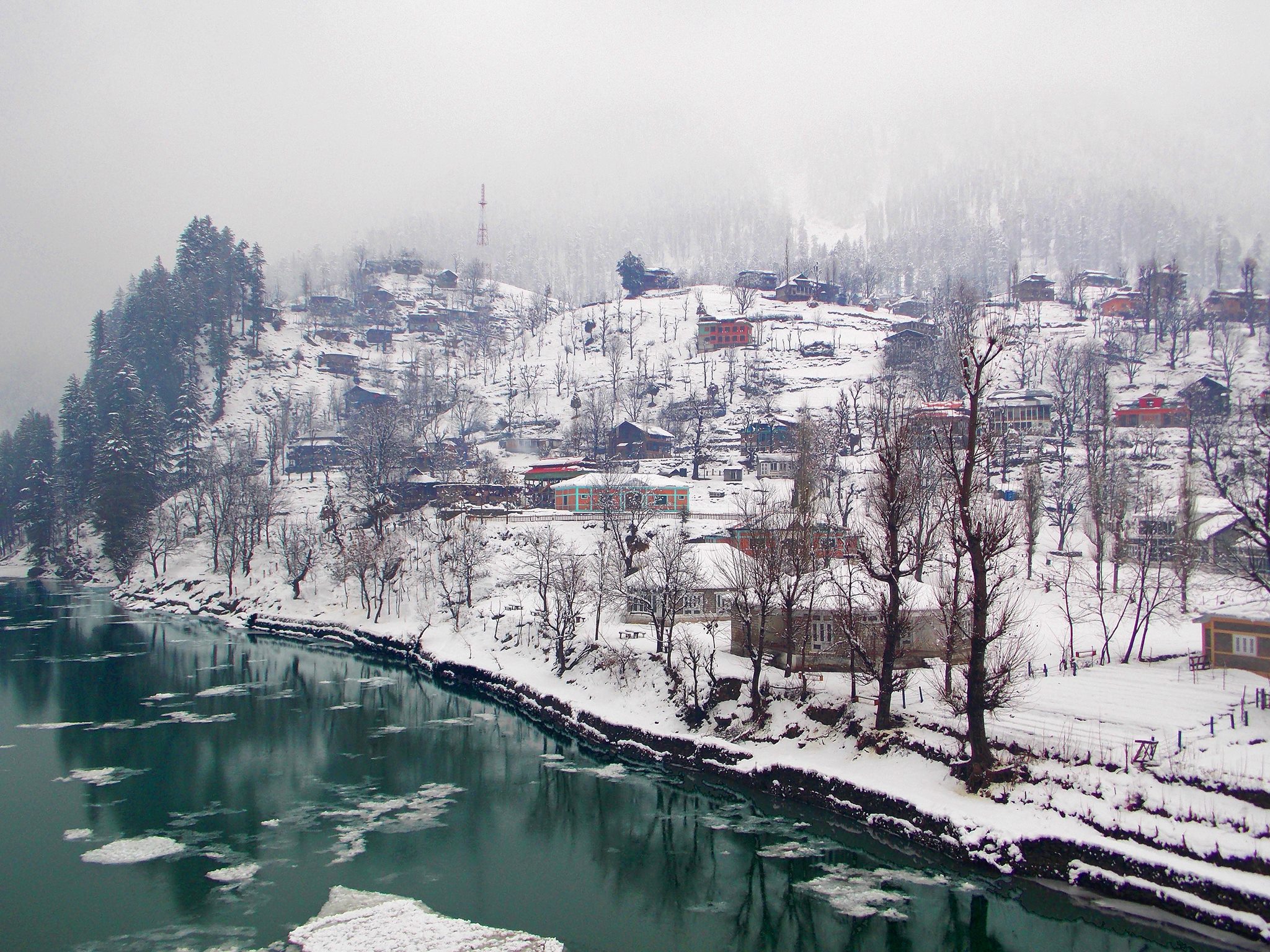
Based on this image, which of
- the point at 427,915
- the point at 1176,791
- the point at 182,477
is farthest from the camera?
the point at 182,477

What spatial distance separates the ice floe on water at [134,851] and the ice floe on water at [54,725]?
12539 mm

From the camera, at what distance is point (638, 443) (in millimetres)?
81625

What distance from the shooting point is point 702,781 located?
24.6 metres

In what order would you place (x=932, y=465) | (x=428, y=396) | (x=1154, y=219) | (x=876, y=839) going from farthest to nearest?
(x=1154, y=219) → (x=428, y=396) → (x=932, y=465) → (x=876, y=839)

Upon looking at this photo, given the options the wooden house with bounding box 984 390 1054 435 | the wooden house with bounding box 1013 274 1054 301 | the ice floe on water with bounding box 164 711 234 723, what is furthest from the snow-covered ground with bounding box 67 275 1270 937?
the wooden house with bounding box 1013 274 1054 301

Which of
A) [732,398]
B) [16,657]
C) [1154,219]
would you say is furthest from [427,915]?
[1154,219]

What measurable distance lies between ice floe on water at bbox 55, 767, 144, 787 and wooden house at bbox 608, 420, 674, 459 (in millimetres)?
58821

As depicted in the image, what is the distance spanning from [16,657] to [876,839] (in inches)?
1678

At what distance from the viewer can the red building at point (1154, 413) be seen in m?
74.6

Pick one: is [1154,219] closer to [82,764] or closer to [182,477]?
[182,477]

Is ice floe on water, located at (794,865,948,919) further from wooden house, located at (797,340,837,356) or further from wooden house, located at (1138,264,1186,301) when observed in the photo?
wooden house, located at (1138,264,1186,301)

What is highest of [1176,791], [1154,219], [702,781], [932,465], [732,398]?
[1154,219]

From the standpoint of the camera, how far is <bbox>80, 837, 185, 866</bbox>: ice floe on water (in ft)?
61.0

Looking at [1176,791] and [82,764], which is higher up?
[1176,791]
